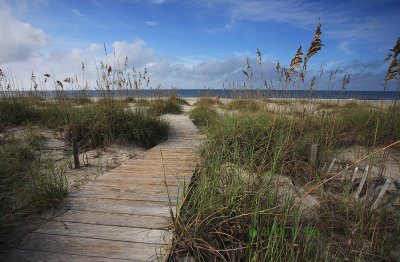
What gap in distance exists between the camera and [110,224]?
2098 millimetres

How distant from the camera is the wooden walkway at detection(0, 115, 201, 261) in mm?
1750

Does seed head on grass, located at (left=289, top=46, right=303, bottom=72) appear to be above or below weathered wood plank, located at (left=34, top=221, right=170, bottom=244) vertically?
above

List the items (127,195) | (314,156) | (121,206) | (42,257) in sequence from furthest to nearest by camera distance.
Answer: (314,156) < (127,195) < (121,206) < (42,257)

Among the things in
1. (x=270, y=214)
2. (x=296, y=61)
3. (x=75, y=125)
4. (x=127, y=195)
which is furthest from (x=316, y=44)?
(x=75, y=125)

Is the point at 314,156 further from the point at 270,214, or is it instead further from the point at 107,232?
the point at 107,232

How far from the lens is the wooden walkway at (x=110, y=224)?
175 cm

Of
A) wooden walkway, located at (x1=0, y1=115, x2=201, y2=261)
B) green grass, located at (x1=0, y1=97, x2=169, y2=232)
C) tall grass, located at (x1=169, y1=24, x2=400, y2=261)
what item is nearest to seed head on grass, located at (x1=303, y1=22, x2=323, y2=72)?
tall grass, located at (x1=169, y1=24, x2=400, y2=261)

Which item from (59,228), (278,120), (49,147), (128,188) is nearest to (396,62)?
(278,120)

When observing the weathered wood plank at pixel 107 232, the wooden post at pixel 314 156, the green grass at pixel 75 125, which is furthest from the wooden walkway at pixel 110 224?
the wooden post at pixel 314 156

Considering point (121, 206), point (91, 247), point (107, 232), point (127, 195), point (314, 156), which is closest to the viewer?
point (91, 247)

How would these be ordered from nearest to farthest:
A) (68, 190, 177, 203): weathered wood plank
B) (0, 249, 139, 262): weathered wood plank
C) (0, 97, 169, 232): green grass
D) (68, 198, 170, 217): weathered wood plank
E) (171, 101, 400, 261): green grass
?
(0, 249, 139, 262): weathered wood plank < (171, 101, 400, 261): green grass < (68, 198, 170, 217): weathered wood plank < (68, 190, 177, 203): weathered wood plank < (0, 97, 169, 232): green grass

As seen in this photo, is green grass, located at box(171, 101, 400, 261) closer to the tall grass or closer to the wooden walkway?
the tall grass

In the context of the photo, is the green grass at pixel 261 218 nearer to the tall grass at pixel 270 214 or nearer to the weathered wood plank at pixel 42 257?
the tall grass at pixel 270 214

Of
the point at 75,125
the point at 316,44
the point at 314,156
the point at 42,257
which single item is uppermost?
the point at 316,44
